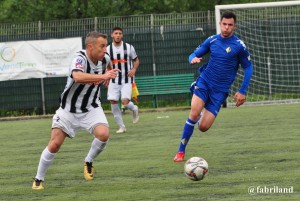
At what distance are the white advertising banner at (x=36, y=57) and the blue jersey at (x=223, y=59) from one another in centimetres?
1426

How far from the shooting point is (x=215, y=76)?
38.7ft

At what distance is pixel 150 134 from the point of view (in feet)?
53.9

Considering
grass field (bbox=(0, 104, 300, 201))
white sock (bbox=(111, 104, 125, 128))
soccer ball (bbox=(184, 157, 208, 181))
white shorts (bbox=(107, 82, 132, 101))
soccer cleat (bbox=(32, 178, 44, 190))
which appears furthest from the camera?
white shorts (bbox=(107, 82, 132, 101))

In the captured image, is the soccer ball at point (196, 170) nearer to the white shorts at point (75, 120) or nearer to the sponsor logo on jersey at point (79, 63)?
the white shorts at point (75, 120)

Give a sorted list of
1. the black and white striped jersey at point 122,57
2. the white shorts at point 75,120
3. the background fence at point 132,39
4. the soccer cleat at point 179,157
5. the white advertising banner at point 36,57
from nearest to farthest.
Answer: the white shorts at point 75,120
the soccer cleat at point 179,157
the black and white striped jersey at point 122,57
the white advertising banner at point 36,57
the background fence at point 132,39

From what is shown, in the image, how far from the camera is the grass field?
880 centimetres

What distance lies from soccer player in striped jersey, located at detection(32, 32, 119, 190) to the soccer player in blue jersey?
77.2 inches

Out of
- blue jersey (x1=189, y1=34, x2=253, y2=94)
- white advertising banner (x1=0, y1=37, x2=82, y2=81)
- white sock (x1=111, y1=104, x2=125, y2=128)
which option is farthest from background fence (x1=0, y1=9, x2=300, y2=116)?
blue jersey (x1=189, y1=34, x2=253, y2=94)

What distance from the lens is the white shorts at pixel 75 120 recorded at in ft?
32.1

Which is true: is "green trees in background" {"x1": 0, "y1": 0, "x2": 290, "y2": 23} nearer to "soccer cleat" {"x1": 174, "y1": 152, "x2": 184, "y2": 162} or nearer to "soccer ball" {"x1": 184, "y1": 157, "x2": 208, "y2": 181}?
"soccer cleat" {"x1": 174, "y1": 152, "x2": 184, "y2": 162}

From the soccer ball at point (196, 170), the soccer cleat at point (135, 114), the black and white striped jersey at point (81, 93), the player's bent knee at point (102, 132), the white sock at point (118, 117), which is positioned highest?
the black and white striped jersey at point (81, 93)

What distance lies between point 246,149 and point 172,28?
1400 centimetres

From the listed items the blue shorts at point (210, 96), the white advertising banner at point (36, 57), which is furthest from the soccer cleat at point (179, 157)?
the white advertising banner at point (36, 57)

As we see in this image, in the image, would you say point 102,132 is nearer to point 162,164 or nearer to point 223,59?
point 162,164
